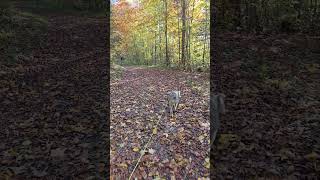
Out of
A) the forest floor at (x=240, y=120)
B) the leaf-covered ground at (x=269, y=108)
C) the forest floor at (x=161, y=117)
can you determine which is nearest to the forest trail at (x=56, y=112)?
the forest floor at (x=161, y=117)

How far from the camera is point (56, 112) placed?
21.2 ft

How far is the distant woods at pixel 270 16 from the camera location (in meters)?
9.90

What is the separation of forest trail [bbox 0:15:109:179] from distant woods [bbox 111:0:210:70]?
2297 mm

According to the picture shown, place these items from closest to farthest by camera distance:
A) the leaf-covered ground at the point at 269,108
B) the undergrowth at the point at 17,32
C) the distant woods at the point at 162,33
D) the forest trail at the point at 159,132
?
the leaf-covered ground at the point at 269,108 < the forest trail at the point at 159,132 < the undergrowth at the point at 17,32 < the distant woods at the point at 162,33

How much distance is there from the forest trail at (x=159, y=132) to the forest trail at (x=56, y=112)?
310 millimetres

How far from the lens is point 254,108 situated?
Answer: 6.38 metres

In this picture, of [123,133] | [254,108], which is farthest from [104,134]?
[254,108]

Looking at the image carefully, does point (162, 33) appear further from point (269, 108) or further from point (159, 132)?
point (159, 132)

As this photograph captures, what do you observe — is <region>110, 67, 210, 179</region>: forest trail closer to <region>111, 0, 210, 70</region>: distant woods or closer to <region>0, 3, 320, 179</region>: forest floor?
<region>0, 3, 320, 179</region>: forest floor

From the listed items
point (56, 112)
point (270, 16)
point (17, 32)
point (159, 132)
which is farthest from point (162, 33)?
point (159, 132)

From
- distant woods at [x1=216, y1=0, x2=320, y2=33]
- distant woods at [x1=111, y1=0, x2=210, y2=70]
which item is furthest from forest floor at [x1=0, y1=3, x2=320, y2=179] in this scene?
distant woods at [x1=111, y1=0, x2=210, y2=70]

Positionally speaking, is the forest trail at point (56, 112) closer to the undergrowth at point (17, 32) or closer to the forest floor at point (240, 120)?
the undergrowth at point (17, 32)

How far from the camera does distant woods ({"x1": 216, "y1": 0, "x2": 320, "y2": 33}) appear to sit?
9898 millimetres

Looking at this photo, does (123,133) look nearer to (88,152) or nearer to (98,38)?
(88,152)
